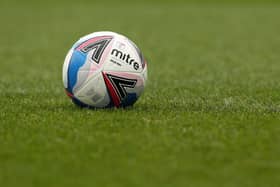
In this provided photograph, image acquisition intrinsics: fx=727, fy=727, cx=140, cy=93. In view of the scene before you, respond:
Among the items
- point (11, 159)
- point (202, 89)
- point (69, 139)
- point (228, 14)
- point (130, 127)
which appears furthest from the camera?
point (228, 14)

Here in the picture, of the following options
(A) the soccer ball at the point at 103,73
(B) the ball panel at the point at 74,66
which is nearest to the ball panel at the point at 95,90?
(A) the soccer ball at the point at 103,73

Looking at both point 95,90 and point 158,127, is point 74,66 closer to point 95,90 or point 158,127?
point 95,90

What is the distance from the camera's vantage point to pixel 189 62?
15266 mm

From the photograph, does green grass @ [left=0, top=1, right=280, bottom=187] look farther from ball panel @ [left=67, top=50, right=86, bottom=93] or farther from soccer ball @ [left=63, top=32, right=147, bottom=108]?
ball panel @ [left=67, top=50, right=86, bottom=93]

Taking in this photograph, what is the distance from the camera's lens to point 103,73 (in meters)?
8.11

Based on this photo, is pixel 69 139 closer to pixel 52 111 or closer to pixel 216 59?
pixel 52 111

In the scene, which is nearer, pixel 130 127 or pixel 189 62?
pixel 130 127

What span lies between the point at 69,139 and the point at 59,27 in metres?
20.3

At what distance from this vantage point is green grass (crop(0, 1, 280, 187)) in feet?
17.7

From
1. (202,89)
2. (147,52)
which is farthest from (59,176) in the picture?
(147,52)

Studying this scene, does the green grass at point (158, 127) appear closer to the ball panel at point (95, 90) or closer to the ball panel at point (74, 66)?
the ball panel at point (95, 90)

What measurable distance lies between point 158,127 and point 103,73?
1.25 metres

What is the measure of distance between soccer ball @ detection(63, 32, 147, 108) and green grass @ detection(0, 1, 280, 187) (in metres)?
0.17

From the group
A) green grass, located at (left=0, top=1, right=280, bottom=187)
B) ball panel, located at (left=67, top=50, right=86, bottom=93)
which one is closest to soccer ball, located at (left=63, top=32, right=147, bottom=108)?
ball panel, located at (left=67, top=50, right=86, bottom=93)
